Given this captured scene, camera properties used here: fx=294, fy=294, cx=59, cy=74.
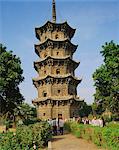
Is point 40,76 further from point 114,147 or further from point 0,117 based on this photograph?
point 114,147

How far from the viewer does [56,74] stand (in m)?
43.0

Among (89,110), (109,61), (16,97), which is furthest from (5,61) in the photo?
(89,110)

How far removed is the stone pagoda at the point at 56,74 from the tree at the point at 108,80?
712 cm

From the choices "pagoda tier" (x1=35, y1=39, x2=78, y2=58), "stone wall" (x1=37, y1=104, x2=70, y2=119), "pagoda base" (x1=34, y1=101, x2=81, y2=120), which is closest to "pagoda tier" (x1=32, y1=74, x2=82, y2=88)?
"pagoda base" (x1=34, y1=101, x2=81, y2=120)

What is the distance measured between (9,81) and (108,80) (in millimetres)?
10840

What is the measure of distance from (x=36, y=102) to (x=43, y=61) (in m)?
6.11

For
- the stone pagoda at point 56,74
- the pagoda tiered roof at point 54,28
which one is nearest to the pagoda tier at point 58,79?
the stone pagoda at point 56,74

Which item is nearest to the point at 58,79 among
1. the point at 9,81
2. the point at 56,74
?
the point at 56,74

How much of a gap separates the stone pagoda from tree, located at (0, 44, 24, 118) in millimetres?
9452

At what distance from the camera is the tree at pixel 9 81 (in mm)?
29516

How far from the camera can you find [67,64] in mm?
42969

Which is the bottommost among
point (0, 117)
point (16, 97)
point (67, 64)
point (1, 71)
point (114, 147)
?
point (114, 147)

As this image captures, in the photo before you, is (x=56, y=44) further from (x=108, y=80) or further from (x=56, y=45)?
(x=108, y=80)

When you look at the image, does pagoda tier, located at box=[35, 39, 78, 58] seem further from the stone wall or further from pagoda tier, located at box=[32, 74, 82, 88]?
the stone wall
